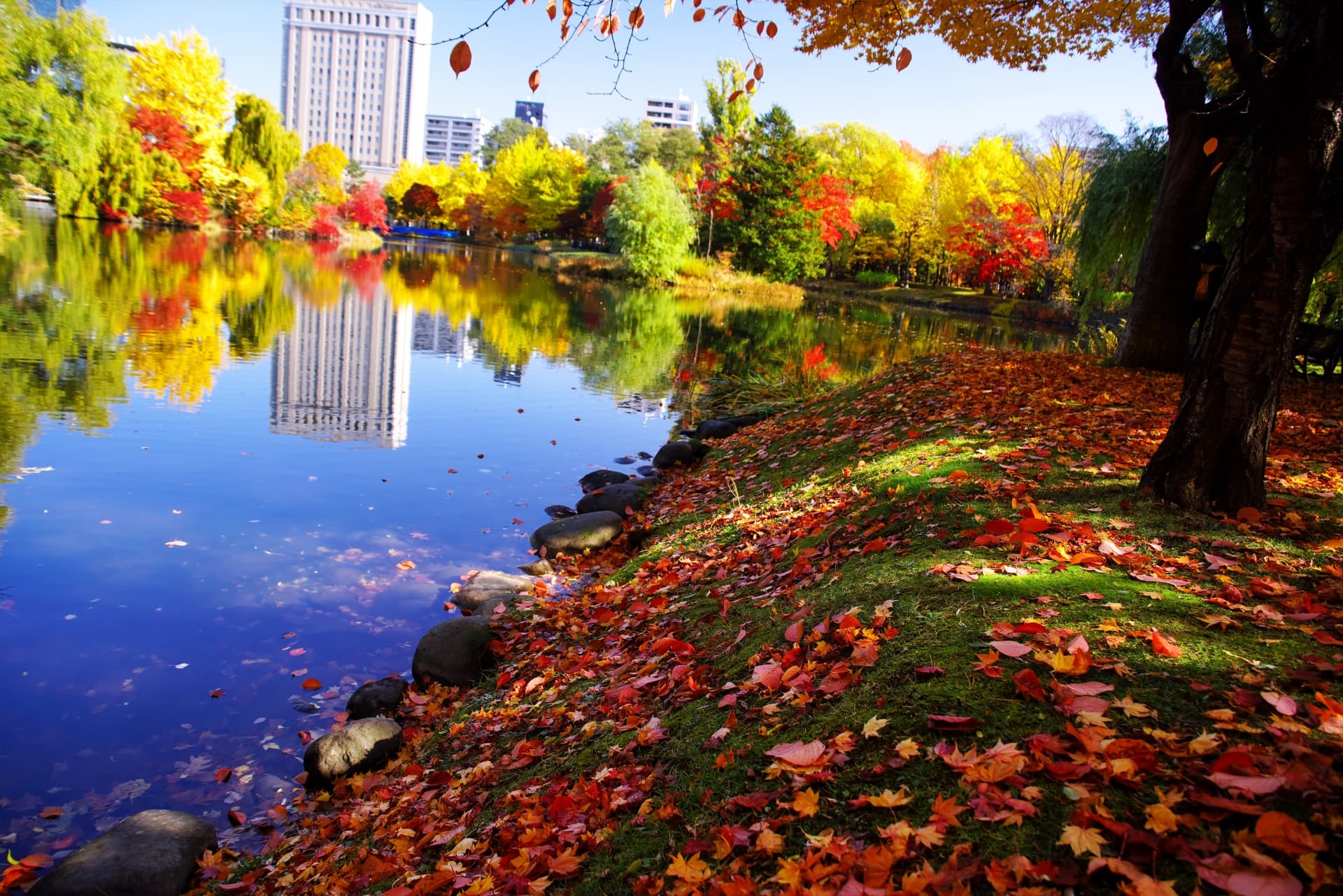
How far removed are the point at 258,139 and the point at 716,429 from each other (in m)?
53.4

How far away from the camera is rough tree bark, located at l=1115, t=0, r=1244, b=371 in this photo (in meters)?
9.30

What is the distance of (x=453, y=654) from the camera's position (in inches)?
213

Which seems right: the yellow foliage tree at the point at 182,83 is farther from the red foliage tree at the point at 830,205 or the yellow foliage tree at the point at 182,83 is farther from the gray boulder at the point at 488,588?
the gray boulder at the point at 488,588

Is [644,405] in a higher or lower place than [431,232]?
lower

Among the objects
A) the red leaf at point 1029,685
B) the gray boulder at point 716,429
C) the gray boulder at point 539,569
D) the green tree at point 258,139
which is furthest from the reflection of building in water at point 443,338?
the green tree at point 258,139

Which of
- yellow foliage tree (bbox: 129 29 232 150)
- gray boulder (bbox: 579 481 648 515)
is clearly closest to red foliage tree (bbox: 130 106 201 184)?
yellow foliage tree (bbox: 129 29 232 150)

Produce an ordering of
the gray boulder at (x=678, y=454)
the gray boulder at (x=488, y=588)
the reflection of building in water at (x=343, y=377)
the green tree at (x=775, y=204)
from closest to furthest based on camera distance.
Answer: the gray boulder at (x=488, y=588) < the gray boulder at (x=678, y=454) < the reflection of building in water at (x=343, y=377) < the green tree at (x=775, y=204)

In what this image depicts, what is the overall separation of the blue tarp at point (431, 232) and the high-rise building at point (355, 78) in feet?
232

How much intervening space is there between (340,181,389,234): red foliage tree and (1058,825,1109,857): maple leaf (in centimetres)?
8491

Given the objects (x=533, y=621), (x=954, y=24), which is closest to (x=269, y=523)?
(x=533, y=621)

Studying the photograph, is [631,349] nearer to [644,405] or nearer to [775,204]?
[644,405]

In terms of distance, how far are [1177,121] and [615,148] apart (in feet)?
242

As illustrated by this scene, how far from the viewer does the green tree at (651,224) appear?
137 feet

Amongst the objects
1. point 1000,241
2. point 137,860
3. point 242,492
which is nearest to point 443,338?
point 242,492
